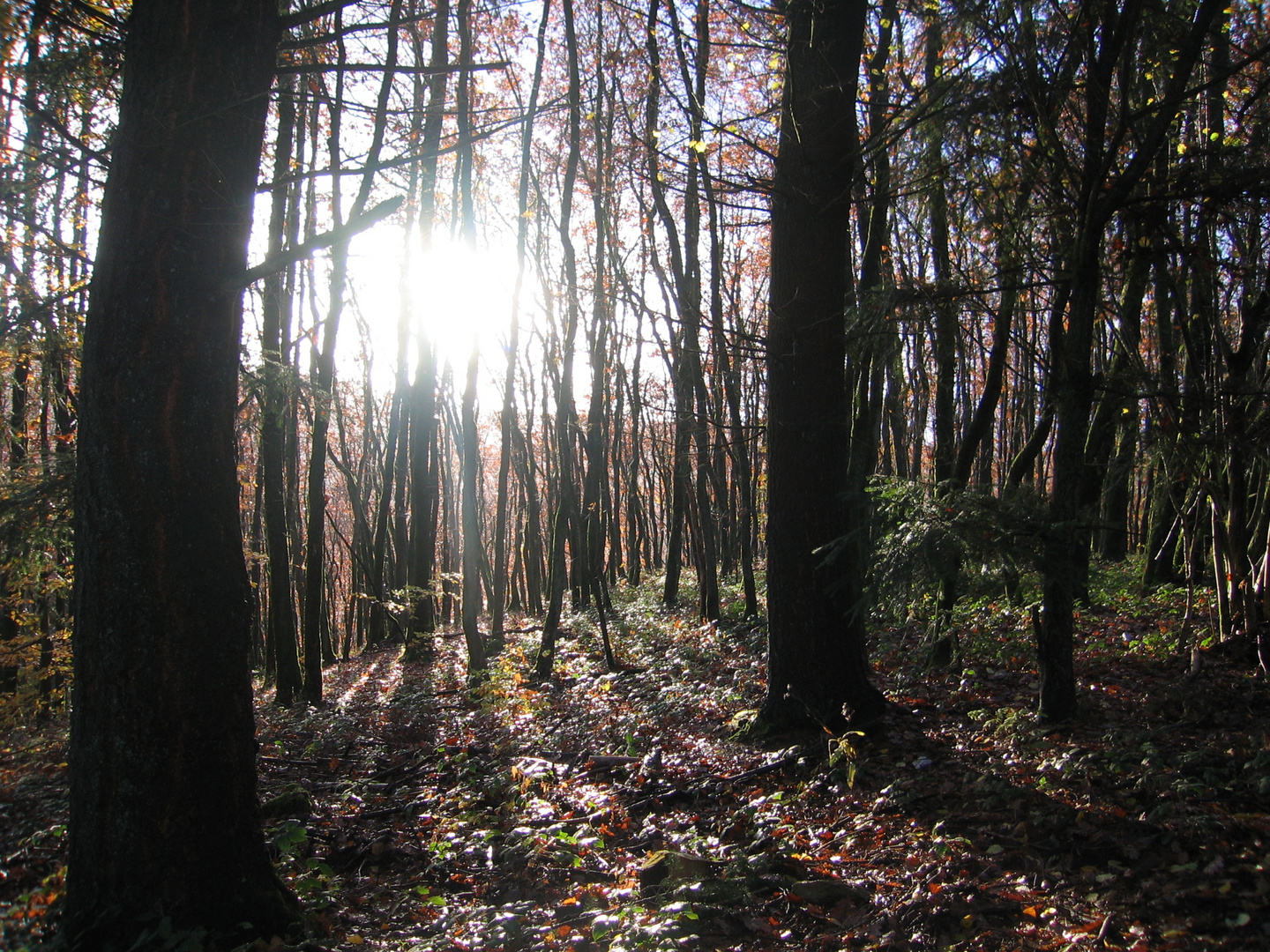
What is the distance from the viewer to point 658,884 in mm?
3803

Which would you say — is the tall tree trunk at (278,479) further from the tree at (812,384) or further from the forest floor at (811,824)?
the tree at (812,384)

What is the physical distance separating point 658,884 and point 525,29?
12.7 meters

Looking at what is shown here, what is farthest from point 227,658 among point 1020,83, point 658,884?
point 1020,83

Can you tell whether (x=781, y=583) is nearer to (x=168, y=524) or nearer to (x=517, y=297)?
(x=168, y=524)

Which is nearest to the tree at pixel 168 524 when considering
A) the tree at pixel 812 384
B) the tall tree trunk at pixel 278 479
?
the tree at pixel 812 384

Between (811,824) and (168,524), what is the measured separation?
3985mm

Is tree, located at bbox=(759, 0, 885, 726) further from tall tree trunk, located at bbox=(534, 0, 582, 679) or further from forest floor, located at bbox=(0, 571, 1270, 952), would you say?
tall tree trunk, located at bbox=(534, 0, 582, 679)

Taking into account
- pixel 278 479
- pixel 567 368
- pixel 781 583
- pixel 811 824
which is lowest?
pixel 811 824

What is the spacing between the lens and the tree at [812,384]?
5.82 metres

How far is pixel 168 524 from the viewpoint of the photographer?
3.10 meters

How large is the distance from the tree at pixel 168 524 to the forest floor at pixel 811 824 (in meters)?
0.44

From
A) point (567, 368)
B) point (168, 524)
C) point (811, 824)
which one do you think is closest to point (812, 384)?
point (811, 824)

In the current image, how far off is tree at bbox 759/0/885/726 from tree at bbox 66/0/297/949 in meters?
4.00

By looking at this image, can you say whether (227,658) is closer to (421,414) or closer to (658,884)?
(658,884)
